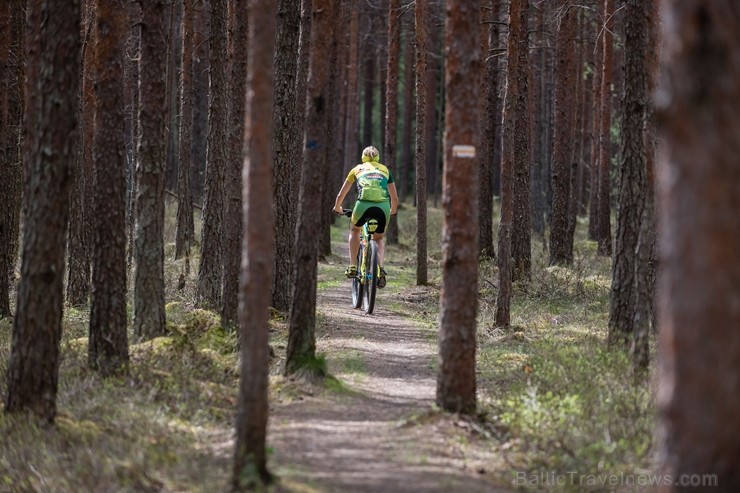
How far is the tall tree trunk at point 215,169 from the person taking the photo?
1348cm

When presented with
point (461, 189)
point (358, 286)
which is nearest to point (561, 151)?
point (358, 286)

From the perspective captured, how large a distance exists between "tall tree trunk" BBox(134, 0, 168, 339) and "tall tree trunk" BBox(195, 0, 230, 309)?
9.27 ft

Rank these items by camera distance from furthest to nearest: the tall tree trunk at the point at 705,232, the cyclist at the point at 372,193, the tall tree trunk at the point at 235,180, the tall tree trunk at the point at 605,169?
1. the tall tree trunk at the point at 605,169
2. the cyclist at the point at 372,193
3. the tall tree trunk at the point at 235,180
4. the tall tree trunk at the point at 705,232

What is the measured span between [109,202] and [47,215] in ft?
4.69

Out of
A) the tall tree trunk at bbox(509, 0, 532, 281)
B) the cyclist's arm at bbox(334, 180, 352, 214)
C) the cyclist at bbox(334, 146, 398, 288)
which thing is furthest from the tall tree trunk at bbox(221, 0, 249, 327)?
the tall tree trunk at bbox(509, 0, 532, 281)

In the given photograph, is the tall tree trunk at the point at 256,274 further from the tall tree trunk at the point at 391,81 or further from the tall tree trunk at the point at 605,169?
the tall tree trunk at the point at 605,169

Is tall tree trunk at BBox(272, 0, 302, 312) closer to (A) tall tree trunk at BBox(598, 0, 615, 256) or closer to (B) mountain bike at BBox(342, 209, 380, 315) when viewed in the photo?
(B) mountain bike at BBox(342, 209, 380, 315)

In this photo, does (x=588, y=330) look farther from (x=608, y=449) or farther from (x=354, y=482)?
(x=354, y=482)

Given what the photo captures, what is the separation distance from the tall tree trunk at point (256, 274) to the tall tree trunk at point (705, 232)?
9.48ft

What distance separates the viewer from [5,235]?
44.3 feet

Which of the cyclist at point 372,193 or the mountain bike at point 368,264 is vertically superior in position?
the cyclist at point 372,193

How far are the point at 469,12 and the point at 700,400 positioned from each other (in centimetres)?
450

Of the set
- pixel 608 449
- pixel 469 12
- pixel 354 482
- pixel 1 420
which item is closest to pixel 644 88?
pixel 469 12

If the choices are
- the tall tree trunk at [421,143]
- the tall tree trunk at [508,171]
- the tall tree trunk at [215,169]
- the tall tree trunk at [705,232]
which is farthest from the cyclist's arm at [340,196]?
the tall tree trunk at [705,232]
